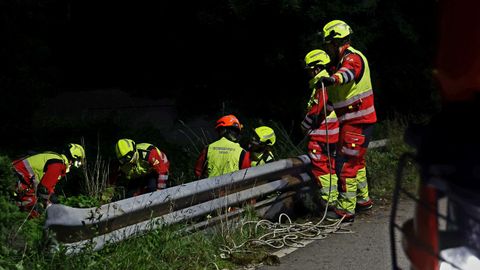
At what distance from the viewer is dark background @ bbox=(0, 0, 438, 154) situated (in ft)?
34.8

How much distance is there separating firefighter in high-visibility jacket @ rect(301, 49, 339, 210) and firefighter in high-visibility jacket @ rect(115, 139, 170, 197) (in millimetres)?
1626

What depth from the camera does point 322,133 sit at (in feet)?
26.7

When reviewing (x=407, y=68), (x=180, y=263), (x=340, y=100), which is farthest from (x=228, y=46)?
(x=180, y=263)

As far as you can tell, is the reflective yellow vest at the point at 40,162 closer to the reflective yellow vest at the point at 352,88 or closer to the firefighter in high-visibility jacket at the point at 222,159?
the firefighter in high-visibility jacket at the point at 222,159

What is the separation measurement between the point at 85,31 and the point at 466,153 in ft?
47.1

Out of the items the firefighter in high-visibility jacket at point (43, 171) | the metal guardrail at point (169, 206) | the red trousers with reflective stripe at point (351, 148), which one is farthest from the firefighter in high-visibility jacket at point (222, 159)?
the firefighter in high-visibility jacket at point (43, 171)

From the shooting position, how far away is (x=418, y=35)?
1174 cm

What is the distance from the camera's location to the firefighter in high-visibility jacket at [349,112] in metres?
7.77

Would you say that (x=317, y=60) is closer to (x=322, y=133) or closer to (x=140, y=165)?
(x=322, y=133)

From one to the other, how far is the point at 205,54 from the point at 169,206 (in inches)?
280

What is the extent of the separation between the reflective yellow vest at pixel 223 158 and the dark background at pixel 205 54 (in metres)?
2.39

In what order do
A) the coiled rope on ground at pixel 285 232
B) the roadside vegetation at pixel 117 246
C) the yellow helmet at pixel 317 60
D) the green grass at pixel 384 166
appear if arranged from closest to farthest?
the roadside vegetation at pixel 117 246
the coiled rope on ground at pixel 285 232
the yellow helmet at pixel 317 60
the green grass at pixel 384 166

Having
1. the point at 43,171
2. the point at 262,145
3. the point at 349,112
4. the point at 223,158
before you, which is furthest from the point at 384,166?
the point at 43,171

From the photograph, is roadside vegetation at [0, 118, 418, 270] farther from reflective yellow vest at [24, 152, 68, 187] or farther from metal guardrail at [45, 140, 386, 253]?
reflective yellow vest at [24, 152, 68, 187]
